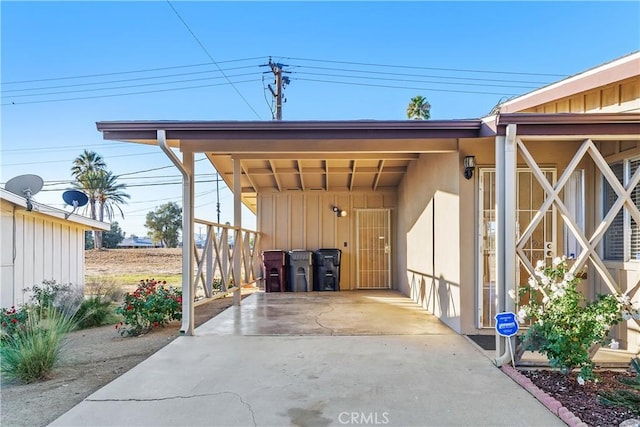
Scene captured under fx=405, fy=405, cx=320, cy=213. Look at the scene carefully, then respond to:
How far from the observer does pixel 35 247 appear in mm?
8242

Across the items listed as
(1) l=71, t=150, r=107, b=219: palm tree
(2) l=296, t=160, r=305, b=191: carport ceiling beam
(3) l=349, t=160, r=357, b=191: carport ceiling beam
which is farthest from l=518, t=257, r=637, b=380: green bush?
(1) l=71, t=150, r=107, b=219: palm tree

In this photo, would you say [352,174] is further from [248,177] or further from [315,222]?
[248,177]

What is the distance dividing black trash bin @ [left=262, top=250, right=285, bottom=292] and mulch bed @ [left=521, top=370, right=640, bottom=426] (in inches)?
271

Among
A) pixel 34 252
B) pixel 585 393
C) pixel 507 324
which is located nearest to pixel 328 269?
pixel 34 252

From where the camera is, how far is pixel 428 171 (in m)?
7.06

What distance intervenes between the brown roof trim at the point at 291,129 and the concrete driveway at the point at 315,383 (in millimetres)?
2576

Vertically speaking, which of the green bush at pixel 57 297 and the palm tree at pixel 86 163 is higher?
the palm tree at pixel 86 163

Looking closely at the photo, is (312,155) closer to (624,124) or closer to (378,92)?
(624,124)

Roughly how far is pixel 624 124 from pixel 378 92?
1893cm

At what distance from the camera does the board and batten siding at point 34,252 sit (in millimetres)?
7250

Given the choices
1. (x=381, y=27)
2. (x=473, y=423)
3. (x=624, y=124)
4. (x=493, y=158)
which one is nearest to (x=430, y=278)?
(x=493, y=158)

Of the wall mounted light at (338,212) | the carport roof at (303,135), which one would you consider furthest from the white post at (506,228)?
the wall mounted light at (338,212)

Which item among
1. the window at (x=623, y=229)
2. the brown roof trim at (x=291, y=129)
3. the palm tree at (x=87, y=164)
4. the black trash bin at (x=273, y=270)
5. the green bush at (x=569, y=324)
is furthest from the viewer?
the palm tree at (x=87, y=164)

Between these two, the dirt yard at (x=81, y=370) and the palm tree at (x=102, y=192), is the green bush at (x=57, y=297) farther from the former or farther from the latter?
the palm tree at (x=102, y=192)
